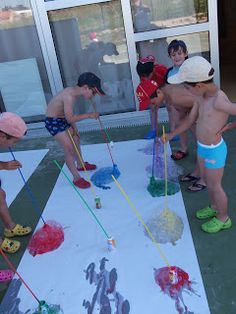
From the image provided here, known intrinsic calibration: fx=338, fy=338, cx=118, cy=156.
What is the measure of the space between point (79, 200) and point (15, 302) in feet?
3.45

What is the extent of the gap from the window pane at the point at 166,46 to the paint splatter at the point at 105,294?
2790 mm

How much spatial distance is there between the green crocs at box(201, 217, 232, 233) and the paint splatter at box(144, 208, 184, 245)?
0.56ft

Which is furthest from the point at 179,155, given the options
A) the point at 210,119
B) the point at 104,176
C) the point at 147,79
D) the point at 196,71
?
the point at 196,71

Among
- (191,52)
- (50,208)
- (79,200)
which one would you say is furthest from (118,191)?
(191,52)

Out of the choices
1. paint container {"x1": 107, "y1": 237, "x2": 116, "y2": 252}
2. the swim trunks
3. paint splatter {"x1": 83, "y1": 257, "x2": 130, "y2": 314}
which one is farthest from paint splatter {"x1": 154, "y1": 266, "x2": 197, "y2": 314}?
the swim trunks

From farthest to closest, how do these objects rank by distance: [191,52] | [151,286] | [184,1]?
[191,52], [184,1], [151,286]

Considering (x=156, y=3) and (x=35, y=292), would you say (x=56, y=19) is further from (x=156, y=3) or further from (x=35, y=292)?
(x=35, y=292)

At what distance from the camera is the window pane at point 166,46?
13.1 feet

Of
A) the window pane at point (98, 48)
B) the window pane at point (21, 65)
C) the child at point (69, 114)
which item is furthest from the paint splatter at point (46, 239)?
the window pane at point (21, 65)

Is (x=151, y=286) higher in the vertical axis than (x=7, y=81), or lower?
lower

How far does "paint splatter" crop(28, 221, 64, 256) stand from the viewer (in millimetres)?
2360

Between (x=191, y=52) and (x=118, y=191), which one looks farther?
(x=191, y=52)

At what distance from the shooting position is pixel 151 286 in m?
1.92

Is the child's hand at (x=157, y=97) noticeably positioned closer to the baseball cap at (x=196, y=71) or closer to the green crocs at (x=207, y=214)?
the baseball cap at (x=196, y=71)
